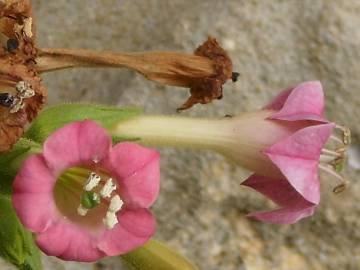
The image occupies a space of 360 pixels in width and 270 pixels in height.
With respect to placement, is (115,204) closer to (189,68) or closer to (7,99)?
(7,99)

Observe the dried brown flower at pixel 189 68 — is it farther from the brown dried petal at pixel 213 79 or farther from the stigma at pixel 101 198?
the stigma at pixel 101 198

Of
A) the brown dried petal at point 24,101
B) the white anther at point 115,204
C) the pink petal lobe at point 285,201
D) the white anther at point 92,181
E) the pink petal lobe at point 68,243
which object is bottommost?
the pink petal lobe at point 285,201

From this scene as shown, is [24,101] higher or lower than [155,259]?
higher

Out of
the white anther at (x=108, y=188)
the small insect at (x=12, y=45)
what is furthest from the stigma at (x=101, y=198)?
the small insect at (x=12, y=45)

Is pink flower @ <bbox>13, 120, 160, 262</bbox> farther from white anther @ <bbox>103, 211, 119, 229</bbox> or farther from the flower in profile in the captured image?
the flower in profile

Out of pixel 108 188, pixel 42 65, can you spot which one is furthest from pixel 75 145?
pixel 42 65

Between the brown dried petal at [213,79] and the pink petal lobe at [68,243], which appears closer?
the pink petal lobe at [68,243]

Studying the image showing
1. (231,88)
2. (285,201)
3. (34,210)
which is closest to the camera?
(34,210)

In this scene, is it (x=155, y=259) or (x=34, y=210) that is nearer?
(x=34, y=210)
